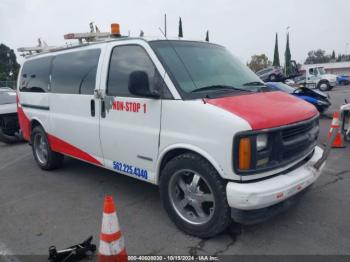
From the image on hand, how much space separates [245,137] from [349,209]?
7.01ft

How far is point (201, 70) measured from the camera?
147 inches

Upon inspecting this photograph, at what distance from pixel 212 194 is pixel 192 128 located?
69 centimetres

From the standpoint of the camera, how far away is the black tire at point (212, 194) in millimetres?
3068

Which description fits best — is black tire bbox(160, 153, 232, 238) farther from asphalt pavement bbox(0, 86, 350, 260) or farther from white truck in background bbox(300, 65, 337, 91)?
white truck in background bbox(300, 65, 337, 91)

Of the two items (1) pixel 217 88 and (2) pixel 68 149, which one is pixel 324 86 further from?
(1) pixel 217 88

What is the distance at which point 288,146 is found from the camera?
3166 millimetres

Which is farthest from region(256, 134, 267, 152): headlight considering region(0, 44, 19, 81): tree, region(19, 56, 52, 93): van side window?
region(0, 44, 19, 81): tree

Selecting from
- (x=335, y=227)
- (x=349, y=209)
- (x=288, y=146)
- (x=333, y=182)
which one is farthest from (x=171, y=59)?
(x=333, y=182)

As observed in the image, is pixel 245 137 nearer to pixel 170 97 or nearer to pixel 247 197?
pixel 247 197

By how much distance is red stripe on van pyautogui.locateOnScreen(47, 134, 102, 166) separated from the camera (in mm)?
4707

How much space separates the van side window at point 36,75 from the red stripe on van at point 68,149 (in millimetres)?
891

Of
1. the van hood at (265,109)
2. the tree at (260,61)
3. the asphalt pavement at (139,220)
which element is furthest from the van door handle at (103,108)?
the tree at (260,61)

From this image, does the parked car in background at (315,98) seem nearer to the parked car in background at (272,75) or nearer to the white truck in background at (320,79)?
the parked car in background at (272,75)

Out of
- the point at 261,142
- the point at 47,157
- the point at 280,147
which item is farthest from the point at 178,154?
the point at 47,157
